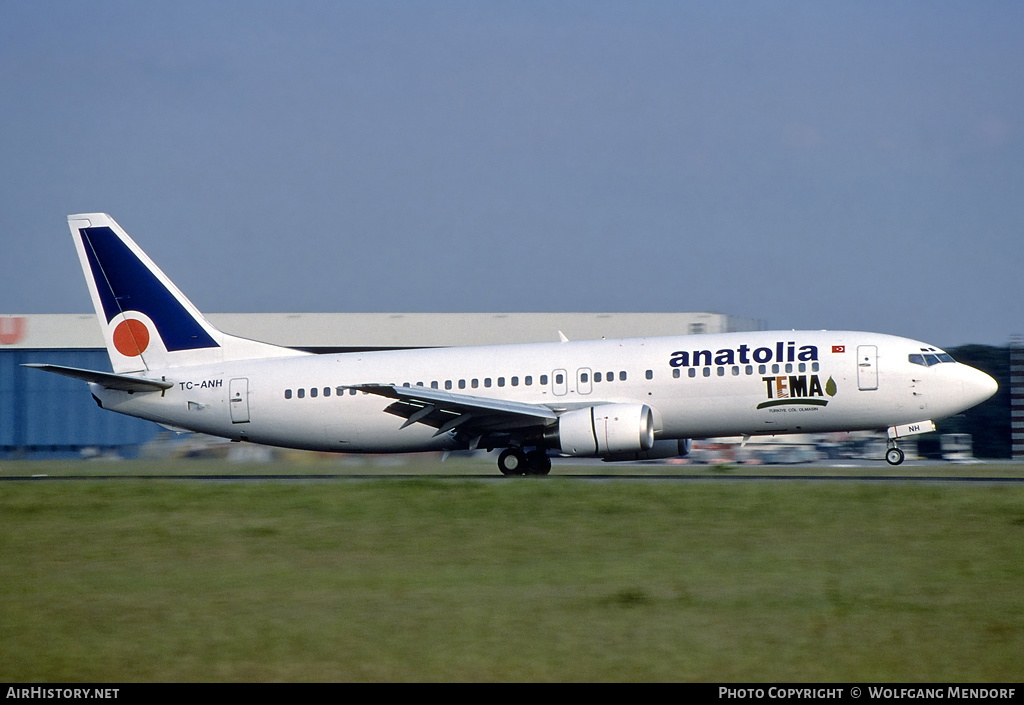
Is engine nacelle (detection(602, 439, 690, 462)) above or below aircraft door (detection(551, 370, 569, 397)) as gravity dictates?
below

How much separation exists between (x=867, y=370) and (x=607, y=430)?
6582 mm

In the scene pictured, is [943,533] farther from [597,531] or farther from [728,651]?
[728,651]

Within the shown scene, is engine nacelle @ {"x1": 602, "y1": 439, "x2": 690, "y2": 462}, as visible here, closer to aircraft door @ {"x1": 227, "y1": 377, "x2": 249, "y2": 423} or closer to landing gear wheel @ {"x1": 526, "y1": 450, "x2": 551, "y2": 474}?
landing gear wheel @ {"x1": 526, "y1": 450, "x2": 551, "y2": 474}

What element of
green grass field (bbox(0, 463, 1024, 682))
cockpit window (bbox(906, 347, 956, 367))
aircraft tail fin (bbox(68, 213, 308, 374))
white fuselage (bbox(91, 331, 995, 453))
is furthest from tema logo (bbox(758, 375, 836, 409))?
aircraft tail fin (bbox(68, 213, 308, 374))

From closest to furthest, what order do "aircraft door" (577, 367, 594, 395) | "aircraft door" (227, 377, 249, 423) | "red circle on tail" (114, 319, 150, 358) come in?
1. "aircraft door" (577, 367, 594, 395)
2. "aircraft door" (227, 377, 249, 423)
3. "red circle on tail" (114, 319, 150, 358)

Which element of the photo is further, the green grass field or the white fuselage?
the white fuselage

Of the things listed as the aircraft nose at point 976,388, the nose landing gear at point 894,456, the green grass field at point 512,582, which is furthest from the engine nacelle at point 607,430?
the aircraft nose at point 976,388

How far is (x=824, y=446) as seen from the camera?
5456 cm

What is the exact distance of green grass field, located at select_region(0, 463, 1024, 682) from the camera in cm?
961

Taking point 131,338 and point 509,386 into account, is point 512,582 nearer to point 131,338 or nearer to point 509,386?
point 509,386

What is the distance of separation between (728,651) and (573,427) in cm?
1569

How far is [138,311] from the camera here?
29.4 metres

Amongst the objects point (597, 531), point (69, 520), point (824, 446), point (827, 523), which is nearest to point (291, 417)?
point (69, 520)

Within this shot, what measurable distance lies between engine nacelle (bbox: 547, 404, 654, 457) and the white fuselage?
3.68 feet
